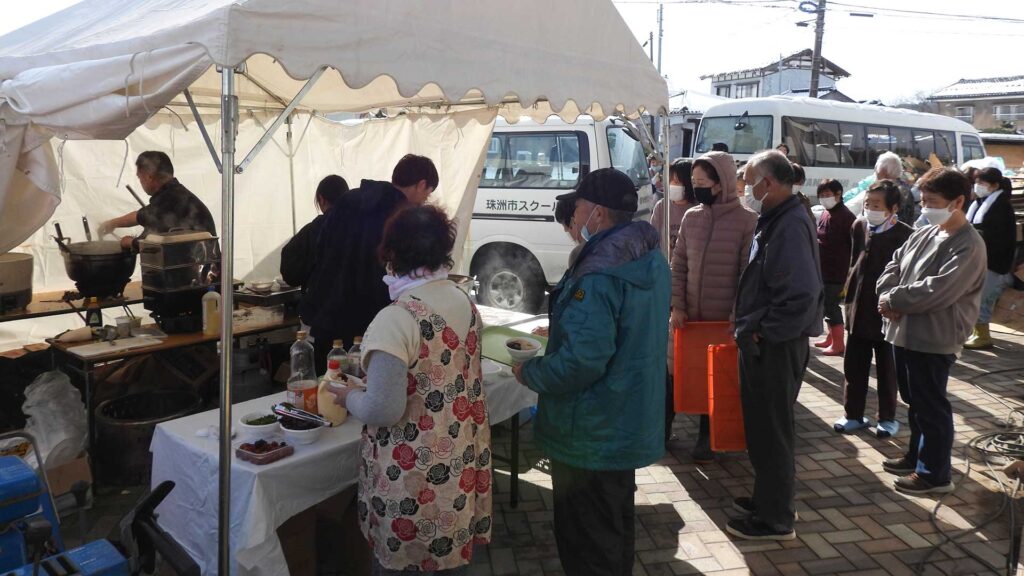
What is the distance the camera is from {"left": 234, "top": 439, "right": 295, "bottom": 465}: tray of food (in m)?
2.41

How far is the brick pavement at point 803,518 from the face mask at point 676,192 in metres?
1.63

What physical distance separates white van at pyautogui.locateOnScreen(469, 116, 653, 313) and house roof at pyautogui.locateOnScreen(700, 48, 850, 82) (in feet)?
112

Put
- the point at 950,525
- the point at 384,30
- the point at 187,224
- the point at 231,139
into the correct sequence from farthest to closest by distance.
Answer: the point at 187,224 → the point at 950,525 → the point at 384,30 → the point at 231,139

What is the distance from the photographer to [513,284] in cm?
802

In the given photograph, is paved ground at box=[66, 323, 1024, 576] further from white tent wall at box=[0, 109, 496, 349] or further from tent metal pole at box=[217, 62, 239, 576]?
white tent wall at box=[0, 109, 496, 349]

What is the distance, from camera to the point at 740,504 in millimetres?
3736

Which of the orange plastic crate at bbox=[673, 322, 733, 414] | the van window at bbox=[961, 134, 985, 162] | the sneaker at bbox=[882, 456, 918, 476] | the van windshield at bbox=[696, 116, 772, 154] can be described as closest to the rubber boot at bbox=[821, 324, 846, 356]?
the sneaker at bbox=[882, 456, 918, 476]

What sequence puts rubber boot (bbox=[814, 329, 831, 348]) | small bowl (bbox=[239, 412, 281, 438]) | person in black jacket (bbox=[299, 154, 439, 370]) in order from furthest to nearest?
rubber boot (bbox=[814, 329, 831, 348]) → person in black jacket (bbox=[299, 154, 439, 370]) → small bowl (bbox=[239, 412, 281, 438])

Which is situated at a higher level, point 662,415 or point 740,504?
point 662,415

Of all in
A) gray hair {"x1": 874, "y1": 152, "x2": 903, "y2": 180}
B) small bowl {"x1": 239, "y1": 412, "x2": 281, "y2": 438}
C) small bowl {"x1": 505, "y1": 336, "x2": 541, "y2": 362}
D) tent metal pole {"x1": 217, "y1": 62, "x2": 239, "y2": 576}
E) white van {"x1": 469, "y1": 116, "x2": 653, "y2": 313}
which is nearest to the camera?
tent metal pole {"x1": 217, "y1": 62, "x2": 239, "y2": 576}

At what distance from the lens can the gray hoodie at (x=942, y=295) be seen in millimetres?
3545

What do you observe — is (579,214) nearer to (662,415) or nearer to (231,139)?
(662,415)

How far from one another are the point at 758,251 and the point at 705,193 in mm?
839

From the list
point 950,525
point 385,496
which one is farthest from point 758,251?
point 385,496
